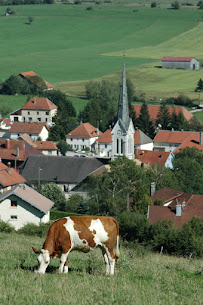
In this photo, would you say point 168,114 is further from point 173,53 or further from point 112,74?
point 173,53

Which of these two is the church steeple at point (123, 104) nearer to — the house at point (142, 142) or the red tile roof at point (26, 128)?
the house at point (142, 142)

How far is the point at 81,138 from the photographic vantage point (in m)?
97.2

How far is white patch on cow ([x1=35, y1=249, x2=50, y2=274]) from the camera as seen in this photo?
1472cm

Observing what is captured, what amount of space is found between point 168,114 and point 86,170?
135ft

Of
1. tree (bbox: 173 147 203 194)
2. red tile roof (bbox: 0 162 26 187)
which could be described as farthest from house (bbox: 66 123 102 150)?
red tile roof (bbox: 0 162 26 187)

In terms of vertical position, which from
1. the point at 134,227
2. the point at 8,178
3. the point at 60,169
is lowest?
the point at 60,169

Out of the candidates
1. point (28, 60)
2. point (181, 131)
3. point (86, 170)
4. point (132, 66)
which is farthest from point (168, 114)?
point (28, 60)

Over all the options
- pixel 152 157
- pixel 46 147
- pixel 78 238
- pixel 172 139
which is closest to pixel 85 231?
pixel 78 238

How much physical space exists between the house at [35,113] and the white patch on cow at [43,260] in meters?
102

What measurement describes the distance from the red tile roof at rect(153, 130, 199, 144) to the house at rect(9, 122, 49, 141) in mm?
19955

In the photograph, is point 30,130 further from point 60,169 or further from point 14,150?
point 60,169

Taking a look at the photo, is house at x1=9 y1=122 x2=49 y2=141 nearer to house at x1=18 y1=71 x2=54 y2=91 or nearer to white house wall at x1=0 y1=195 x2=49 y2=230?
house at x1=18 y1=71 x2=54 y2=91

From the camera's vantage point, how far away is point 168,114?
104m

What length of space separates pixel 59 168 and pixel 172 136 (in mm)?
29780
